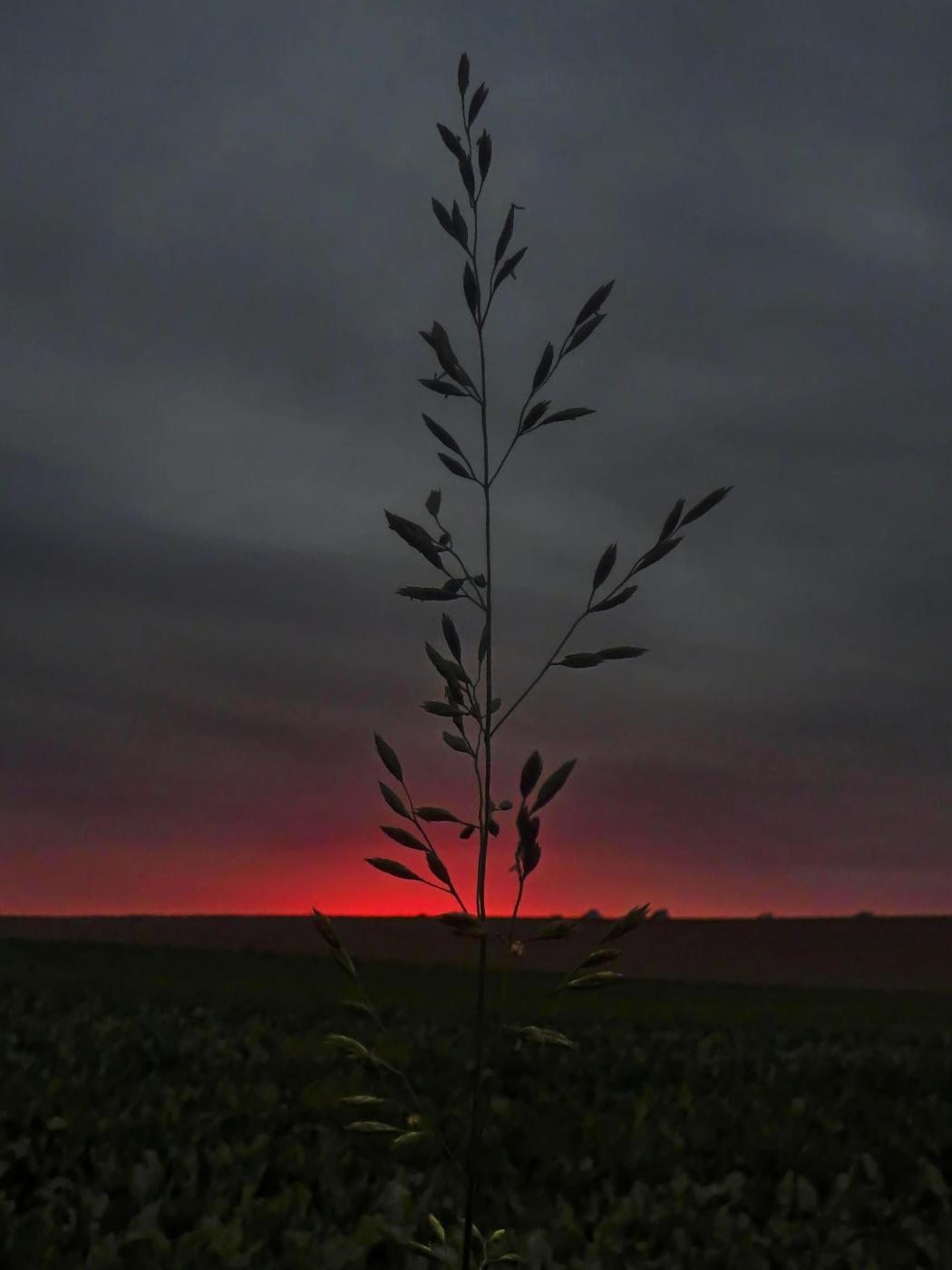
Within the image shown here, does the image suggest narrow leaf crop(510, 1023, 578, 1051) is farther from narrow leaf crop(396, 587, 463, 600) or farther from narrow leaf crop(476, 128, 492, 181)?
narrow leaf crop(476, 128, 492, 181)

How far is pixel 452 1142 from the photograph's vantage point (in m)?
10.6

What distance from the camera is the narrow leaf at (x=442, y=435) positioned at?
2.81 metres

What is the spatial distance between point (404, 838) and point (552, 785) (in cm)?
A: 33

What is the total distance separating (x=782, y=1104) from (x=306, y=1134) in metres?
4.90

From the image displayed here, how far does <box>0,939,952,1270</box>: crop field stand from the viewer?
7.33 m

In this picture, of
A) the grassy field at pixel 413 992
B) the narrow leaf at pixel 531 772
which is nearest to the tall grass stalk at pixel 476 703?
the narrow leaf at pixel 531 772

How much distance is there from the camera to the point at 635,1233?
26.4 ft

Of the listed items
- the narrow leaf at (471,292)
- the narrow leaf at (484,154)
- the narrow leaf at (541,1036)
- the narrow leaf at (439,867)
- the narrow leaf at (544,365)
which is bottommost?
the narrow leaf at (541,1036)

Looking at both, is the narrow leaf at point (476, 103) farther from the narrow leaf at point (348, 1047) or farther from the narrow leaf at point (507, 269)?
the narrow leaf at point (348, 1047)

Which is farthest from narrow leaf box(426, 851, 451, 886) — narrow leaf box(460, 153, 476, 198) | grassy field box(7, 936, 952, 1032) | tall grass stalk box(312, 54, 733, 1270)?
grassy field box(7, 936, 952, 1032)

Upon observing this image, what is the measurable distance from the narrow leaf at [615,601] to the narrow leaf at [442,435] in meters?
0.47

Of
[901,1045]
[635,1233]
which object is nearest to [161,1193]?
[635,1233]

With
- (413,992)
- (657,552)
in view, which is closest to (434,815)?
(657,552)

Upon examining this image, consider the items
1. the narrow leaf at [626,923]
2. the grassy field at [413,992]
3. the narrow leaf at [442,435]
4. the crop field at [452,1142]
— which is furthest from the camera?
the grassy field at [413,992]
